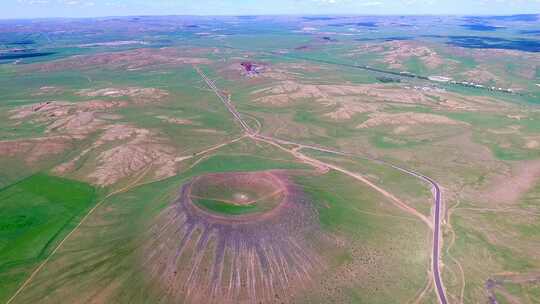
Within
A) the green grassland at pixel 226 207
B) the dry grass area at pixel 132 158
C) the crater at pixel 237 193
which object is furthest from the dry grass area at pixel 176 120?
the green grassland at pixel 226 207

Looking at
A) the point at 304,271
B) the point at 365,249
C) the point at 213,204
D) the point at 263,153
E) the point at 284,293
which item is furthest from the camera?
the point at 263,153

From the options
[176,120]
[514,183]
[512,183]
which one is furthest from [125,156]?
[514,183]

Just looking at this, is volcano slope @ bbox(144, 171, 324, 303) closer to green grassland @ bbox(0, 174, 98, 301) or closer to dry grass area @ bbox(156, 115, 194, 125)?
green grassland @ bbox(0, 174, 98, 301)

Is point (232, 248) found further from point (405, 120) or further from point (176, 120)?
point (405, 120)

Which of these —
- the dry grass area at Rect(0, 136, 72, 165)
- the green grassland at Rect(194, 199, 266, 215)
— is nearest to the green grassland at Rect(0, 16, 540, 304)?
the green grassland at Rect(194, 199, 266, 215)

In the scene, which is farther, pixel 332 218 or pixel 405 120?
pixel 405 120

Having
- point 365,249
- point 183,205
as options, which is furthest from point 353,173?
point 183,205

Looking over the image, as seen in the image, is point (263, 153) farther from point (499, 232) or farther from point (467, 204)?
point (499, 232)

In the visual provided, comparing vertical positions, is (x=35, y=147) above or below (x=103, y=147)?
below
